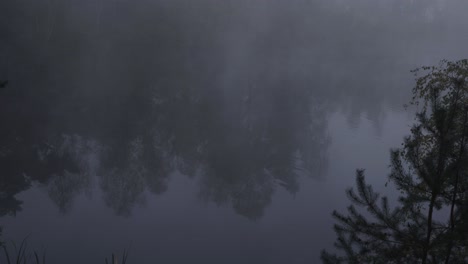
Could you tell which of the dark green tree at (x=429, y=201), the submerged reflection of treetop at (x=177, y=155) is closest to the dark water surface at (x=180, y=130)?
the submerged reflection of treetop at (x=177, y=155)

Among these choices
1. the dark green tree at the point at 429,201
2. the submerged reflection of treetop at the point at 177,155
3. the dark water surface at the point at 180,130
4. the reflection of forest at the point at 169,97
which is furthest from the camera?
the reflection of forest at the point at 169,97

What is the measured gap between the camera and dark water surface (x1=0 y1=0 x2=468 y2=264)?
1723 centimetres

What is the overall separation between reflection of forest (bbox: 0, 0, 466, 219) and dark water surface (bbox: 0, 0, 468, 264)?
166 millimetres

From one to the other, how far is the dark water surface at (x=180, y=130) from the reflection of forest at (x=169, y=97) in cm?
17

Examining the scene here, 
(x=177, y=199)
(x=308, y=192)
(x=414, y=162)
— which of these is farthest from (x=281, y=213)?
(x=414, y=162)

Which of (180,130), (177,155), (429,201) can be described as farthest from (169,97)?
(429,201)

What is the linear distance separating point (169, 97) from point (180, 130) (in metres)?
9.32

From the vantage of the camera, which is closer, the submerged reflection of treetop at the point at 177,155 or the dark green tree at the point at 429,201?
the dark green tree at the point at 429,201

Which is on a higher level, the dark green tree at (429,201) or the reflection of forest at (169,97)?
the reflection of forest at (169,97)

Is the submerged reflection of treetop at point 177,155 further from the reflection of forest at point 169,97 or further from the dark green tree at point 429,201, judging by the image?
the dark green tree at point 429,201

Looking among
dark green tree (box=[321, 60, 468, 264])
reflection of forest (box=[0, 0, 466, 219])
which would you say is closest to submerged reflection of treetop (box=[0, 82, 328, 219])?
reflection of forest (box=[0, 0, 466, 219])

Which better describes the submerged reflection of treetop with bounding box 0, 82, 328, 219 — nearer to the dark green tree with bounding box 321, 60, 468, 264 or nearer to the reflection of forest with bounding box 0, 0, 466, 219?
the reflection of forest with bounding box 0, 0, 466, 219

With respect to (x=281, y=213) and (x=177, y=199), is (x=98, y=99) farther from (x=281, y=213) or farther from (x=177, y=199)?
(x=281, y=213)

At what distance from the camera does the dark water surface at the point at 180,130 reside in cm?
1723
